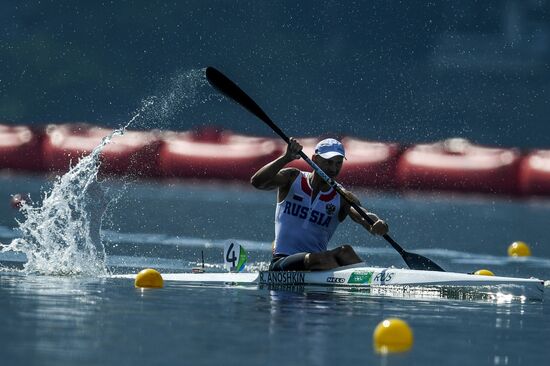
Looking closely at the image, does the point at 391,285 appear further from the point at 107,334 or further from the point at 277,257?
the point at 107,334

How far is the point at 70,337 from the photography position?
289 inches

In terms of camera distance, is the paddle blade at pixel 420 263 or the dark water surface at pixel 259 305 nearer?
the dark water surface at pixel 259 305

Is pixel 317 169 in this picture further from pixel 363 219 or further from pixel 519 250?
pixel 519 250

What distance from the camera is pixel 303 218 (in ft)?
41.5

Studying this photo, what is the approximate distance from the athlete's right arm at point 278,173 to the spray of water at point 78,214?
2151 millimetres

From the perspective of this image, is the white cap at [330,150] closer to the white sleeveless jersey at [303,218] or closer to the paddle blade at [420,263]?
the white sleeveless jersey at [303,218]

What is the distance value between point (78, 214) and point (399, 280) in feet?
29.7

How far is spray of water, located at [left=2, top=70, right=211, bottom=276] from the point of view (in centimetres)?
1392

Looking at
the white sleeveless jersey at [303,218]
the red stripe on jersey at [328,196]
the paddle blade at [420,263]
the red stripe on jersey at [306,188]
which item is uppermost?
the red stripe on jersey at [306,188]

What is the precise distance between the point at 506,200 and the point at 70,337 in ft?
45.1

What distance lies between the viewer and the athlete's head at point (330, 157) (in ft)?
41.8

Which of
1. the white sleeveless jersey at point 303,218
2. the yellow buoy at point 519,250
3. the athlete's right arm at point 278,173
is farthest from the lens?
the yellow buoy at point 519,250

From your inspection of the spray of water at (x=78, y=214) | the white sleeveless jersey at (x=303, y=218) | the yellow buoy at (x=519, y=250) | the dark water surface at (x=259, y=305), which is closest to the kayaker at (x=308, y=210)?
the white sleeveless jersey at (x=303, y=218)

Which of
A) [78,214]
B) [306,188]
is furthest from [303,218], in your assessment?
[78,214]
